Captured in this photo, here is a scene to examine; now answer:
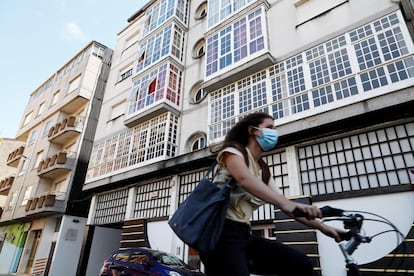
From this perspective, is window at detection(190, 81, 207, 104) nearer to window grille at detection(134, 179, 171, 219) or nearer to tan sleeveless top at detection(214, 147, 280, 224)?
window grille at detection(134, 179, 171, 219)

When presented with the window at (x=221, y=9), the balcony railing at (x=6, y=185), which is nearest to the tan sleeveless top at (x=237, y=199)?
the window at (x=221, y=9)

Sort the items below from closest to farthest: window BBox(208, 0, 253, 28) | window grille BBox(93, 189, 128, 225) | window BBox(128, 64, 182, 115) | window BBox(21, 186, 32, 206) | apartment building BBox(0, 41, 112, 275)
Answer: window BBox(208, 0, 253, 28), window BBox(128, 64, 182, 115), window grille BBox(93, 189, 128, 225), apartment building BBox(0, 41, 112, 275), window BBox(21, 186, 32, 206)

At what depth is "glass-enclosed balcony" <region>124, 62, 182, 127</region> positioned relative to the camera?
1230 centimetres

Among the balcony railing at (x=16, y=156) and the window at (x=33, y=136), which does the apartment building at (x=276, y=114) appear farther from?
the balcony railing at (x=16, y=156)

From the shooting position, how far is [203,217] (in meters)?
1.57

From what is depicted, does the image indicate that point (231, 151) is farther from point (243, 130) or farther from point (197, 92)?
point (197, 92)

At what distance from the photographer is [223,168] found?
1876 millimetres

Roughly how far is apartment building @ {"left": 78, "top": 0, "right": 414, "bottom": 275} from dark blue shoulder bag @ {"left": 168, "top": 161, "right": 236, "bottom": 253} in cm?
351

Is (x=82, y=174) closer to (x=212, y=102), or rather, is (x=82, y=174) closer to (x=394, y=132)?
(x=212, y=102)

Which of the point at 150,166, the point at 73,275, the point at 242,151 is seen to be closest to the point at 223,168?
the point at 242,151

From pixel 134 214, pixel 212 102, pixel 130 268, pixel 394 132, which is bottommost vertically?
pixel 130 268

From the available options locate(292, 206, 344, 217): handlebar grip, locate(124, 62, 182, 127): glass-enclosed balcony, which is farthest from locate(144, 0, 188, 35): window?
locate(292, 206, 344, 217): handlebar grip

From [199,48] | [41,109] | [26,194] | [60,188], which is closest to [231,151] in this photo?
[199,48]

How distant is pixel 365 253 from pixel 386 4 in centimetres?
678
